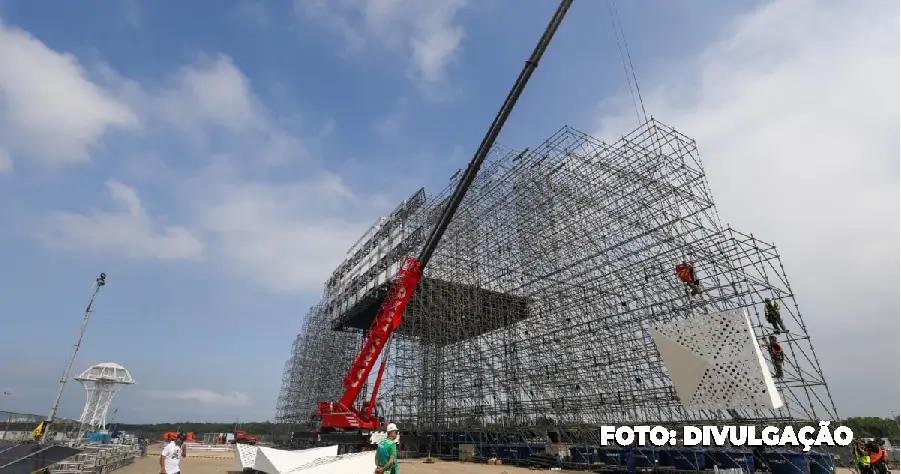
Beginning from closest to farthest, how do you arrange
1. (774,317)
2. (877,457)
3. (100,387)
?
1. (877,457)
2. (774,317)
3. (100,387)

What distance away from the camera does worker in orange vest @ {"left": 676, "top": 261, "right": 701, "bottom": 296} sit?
15977 mm

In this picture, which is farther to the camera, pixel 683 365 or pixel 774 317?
pixel 774 317

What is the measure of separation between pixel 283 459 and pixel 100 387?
1271 inches

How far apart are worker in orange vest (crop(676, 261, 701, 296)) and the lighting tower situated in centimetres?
3800

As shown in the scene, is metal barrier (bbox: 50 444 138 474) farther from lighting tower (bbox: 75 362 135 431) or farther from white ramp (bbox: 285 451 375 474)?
lighting tower (bbox: 75 362 135 431)

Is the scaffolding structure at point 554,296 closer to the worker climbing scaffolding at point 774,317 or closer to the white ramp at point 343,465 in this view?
the worker climbing scaffolding at point 774,317

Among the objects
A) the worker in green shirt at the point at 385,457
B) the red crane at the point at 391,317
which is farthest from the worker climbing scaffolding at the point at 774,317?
the worker in green shirt at the point at 385,457

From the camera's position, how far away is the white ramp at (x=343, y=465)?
1045 cm

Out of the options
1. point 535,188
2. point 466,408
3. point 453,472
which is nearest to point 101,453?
point 453,472

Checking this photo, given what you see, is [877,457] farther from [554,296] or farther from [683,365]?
[554,296]

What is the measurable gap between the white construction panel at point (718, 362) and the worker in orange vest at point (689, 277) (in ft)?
10.0

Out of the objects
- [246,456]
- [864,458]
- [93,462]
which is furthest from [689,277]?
[93,462]

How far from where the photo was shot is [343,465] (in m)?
10.7

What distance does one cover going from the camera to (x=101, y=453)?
1361 cm
